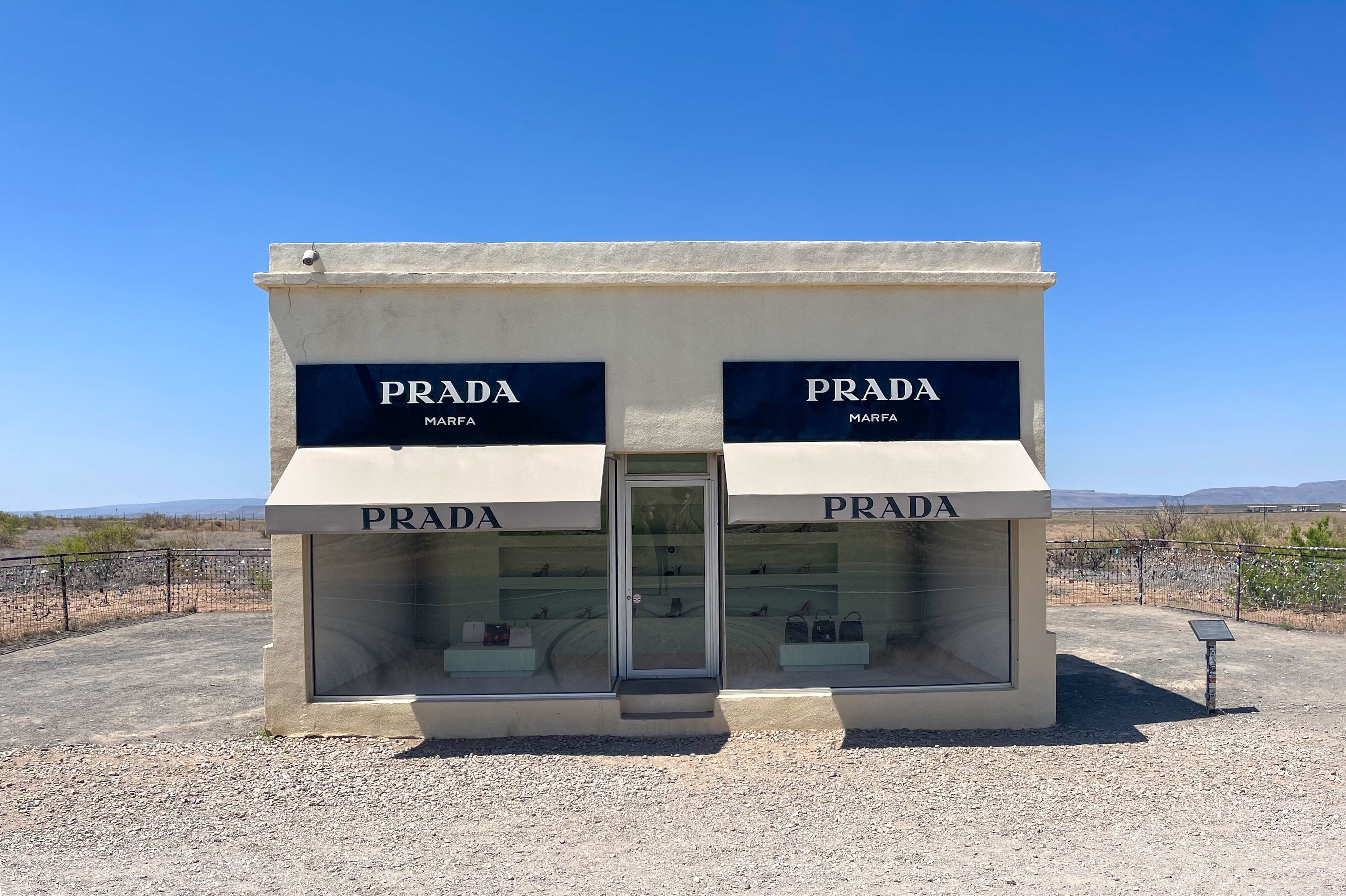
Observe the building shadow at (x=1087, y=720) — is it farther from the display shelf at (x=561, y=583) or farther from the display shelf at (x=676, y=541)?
the display shelf at (x=561, y=583)

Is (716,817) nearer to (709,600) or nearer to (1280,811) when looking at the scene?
(709,600)

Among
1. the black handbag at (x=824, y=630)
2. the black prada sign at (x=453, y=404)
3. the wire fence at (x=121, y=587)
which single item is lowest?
the wire fence at (x=121, y=587)

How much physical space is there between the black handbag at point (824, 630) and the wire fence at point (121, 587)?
489 inches

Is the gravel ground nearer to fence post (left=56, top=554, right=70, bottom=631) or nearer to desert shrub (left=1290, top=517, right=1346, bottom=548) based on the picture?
fence post (left=56, top=554, right=70, bottom=631)

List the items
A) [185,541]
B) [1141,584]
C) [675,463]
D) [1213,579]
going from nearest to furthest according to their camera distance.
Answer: [675,463]
[1141,584]
[1213,579]
[185,541]

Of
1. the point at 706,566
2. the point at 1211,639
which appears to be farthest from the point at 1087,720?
the point at 706,566

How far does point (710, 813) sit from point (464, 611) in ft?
11.4

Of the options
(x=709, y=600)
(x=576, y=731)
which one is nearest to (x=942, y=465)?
(x=709, y=600)

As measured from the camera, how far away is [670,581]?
8.08 m

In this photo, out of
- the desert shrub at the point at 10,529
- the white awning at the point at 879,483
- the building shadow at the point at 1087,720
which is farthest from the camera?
the desert shrub at the point at 10,529

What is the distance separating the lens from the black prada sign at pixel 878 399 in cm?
766

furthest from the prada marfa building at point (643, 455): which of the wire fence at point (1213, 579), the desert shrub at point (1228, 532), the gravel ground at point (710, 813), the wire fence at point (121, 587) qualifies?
the desert shrub at point (1228, 532)

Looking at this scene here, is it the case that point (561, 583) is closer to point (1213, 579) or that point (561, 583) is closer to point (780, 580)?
point (780, 580)

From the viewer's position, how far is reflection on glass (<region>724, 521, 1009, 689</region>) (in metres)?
7.80
